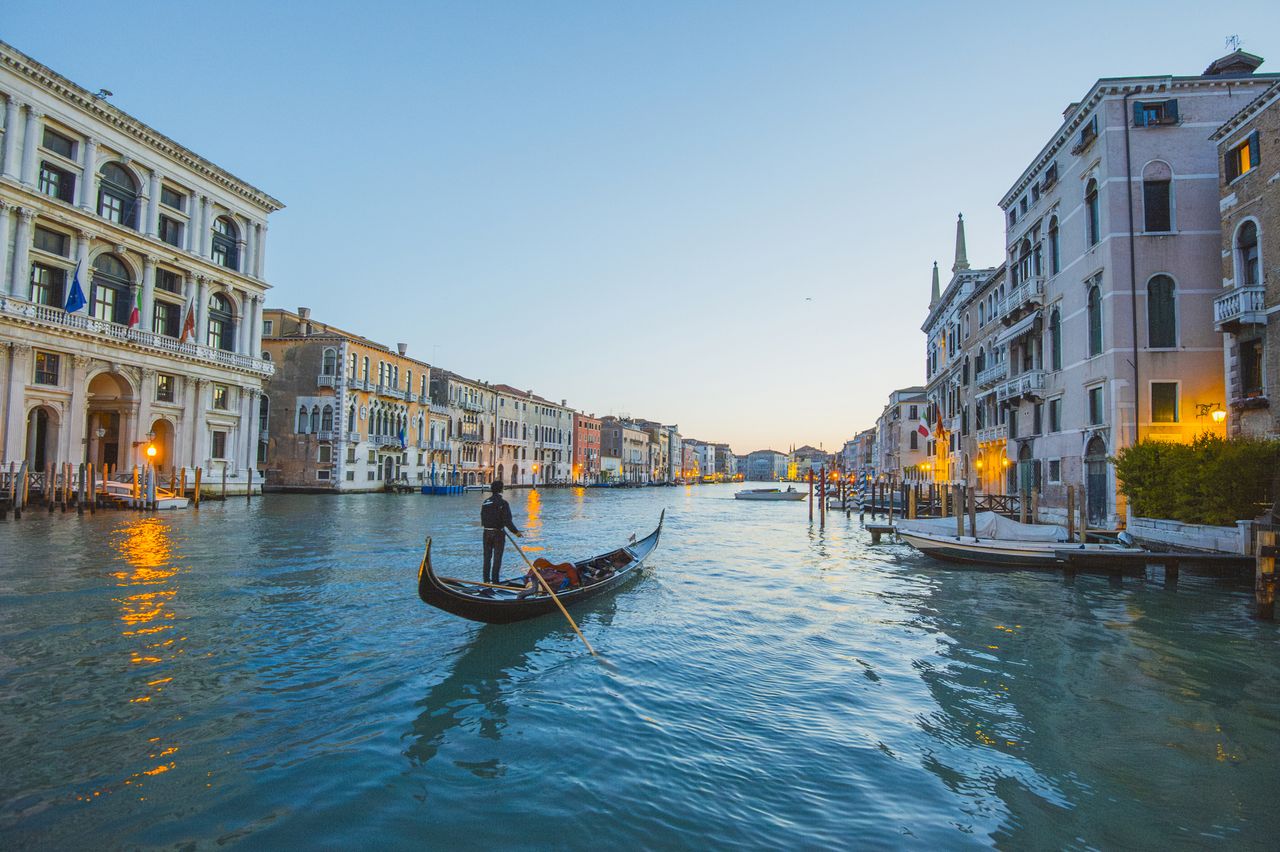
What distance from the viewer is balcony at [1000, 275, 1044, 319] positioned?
2011cm

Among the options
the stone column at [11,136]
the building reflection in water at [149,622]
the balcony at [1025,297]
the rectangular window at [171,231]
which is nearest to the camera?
the building reflection in water at [149,622]

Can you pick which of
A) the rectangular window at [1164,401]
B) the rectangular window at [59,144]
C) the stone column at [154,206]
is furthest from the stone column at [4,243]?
the rectangular window at [1164,401]

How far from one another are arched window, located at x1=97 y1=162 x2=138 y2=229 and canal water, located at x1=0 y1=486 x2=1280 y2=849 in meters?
20.4

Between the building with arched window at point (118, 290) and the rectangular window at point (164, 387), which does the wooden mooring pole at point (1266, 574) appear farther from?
the rectangular window at point (164, 387)

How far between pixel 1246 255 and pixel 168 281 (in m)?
A: 33.8

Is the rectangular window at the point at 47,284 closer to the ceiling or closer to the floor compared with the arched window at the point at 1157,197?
closer to the floor

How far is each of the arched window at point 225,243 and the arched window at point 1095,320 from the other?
3220 cm

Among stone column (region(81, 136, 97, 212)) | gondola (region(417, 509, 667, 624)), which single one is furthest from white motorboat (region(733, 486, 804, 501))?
gondola (region(417, 509, 667, 624))

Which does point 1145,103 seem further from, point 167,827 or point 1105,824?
point 167,827

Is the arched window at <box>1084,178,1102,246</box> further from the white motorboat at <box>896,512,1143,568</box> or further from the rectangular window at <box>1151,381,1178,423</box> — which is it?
the white motorboat at <box>896,512,1143,568</box>

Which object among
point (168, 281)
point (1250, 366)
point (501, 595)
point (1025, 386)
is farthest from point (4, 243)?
point (1250, 366)

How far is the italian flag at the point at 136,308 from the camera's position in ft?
76.1

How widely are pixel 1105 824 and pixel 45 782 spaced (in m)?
5.54

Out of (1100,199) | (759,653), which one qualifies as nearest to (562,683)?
(759,653)
